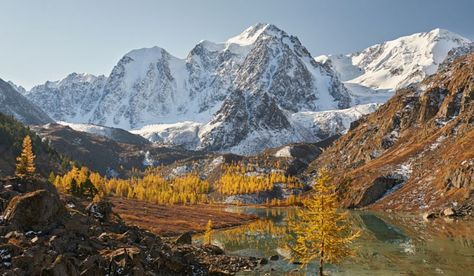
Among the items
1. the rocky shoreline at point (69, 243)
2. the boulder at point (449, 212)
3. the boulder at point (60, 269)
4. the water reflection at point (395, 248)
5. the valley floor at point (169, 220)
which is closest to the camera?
the boulder at point (60, 269)

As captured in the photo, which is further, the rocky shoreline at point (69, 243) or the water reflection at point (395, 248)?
the water reflection at point (395, 248)

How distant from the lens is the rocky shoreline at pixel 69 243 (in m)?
37.8

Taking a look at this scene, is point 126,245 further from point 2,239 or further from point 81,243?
point 2,239

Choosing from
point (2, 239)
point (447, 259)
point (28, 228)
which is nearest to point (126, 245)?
point (28, 228)

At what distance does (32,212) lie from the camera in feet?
155

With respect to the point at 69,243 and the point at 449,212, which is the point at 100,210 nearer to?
the point at 69,243

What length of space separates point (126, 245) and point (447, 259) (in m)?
49.3

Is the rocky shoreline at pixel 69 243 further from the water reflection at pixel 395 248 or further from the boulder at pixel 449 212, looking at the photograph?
the boulder at pixel 449 212

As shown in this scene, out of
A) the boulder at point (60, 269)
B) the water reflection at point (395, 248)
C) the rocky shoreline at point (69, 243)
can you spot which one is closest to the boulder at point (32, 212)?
the rocky shoreline at point (69, 243)

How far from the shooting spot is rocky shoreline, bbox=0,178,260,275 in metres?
37.8

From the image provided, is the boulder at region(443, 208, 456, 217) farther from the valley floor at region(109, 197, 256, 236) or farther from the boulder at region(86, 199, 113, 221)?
the boulder at region(86, 199, 113, 221)

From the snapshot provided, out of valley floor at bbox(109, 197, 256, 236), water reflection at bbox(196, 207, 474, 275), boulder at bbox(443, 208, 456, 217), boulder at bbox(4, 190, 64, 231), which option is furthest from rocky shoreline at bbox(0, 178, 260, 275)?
boulder at bbox(443, 208, 456, 217)

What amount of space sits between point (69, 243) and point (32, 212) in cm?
519

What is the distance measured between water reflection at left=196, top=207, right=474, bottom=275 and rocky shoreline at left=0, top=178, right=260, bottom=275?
16265 millimetres
